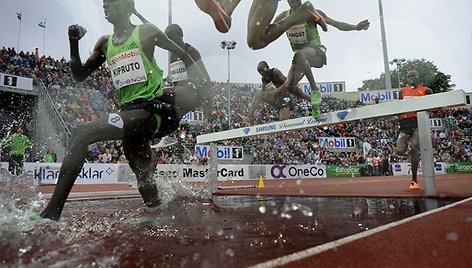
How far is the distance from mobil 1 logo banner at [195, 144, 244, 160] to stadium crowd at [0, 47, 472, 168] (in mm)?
382

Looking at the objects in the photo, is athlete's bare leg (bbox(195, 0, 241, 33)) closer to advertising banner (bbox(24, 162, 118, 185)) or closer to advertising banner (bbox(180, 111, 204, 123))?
advertising banner (bbox(24, 162, 118, 185))

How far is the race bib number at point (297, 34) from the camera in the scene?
18.4 ft

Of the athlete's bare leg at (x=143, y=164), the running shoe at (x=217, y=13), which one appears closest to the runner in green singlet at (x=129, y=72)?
the athlete's bare leg at (x=143, y=164)

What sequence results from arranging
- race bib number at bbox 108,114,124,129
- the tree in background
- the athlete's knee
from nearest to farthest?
race bib number at bbox 108,114,124,129, the athlete's knee, the tree in background

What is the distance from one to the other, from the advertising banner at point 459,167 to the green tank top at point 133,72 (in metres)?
23.4

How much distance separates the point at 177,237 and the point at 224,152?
14619 millimetres

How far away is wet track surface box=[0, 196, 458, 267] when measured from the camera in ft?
5.65

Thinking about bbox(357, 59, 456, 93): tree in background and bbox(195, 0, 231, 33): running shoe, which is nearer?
bbox(195, 0, 231, 33): running shoe

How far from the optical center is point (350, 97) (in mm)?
48250

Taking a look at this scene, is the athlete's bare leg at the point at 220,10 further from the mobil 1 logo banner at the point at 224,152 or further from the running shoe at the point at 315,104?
the mobil 1 logo banner at the point at 224,152

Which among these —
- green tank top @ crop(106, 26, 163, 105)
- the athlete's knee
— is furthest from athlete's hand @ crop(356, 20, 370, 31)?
green tank top @ crop(106, 26, 163, 105)

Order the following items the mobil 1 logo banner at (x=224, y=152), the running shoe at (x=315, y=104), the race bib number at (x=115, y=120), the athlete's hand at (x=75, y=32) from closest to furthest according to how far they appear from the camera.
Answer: the race bib number at (x=115, y=120), the athlete's hand at (x=75, y=32), the running shoe at (x=315, y=104), the mobil 1 logo banner at (x=224, y=152)

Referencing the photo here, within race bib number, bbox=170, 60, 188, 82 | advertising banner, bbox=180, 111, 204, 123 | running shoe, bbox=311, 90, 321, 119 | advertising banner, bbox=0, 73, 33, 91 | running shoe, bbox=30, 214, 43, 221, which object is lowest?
running shoe, bbox=30, 214, 43, 221

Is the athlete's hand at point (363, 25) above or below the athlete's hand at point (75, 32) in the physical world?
above
